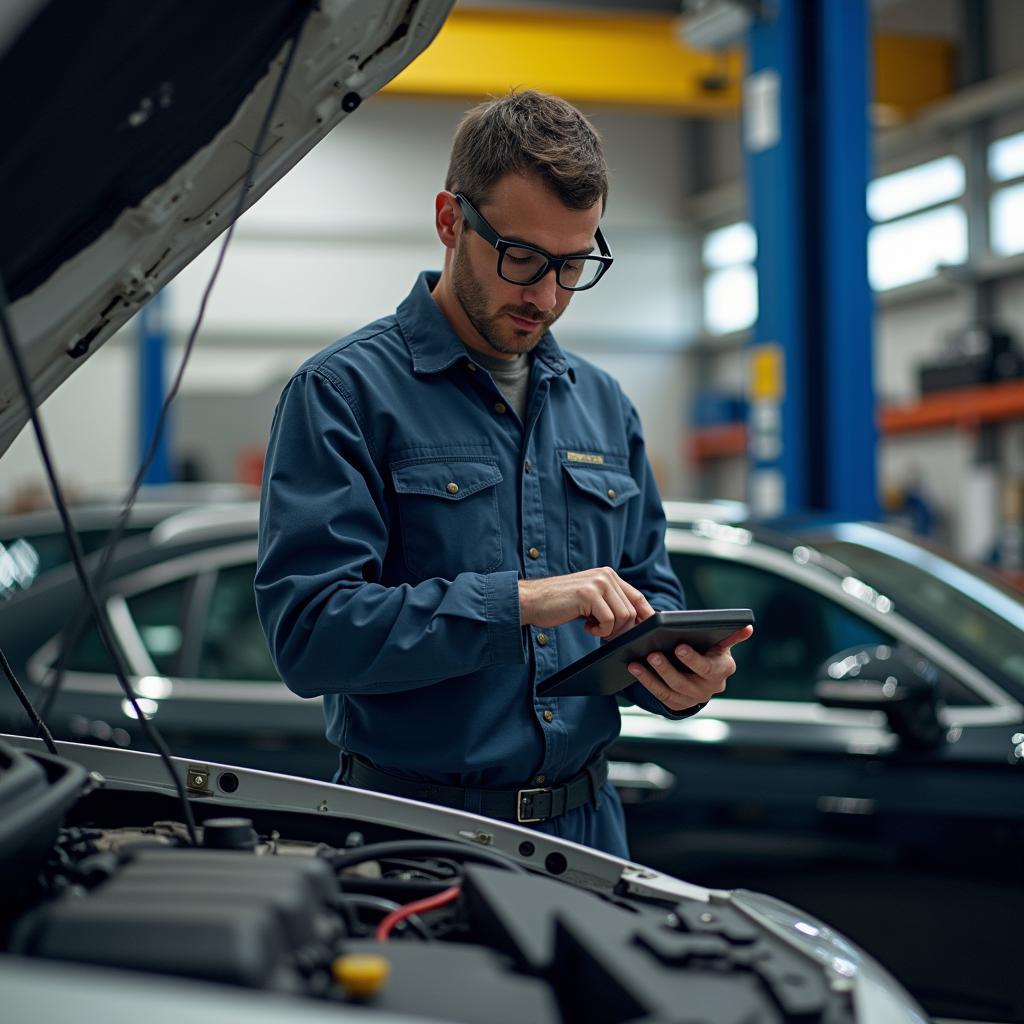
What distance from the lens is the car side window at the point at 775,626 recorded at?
278 centimetres

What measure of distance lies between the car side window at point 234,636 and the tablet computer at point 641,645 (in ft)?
4.82

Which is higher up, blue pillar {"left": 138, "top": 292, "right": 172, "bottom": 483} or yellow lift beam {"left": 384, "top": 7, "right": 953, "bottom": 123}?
yellow lift beam {"left": 384, "top": 7, "right": 953, "bottom": 123}

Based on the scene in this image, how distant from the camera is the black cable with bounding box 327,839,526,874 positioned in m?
1.40

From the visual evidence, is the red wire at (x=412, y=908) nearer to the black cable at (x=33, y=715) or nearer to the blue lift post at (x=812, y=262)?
the black cable at (x=33, y=715)

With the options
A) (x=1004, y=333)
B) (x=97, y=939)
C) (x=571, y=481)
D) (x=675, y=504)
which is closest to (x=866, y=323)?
(x=675, y=504)

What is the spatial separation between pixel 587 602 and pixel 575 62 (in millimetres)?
8163

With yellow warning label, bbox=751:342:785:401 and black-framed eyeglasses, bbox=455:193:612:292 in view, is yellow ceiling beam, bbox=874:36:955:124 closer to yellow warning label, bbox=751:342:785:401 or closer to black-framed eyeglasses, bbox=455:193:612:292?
yellow warning label, bbox=751:342:785:401

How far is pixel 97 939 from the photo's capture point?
0.98 meters

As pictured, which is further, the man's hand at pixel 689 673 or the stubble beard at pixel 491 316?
the stubble beard at pixel 491 316

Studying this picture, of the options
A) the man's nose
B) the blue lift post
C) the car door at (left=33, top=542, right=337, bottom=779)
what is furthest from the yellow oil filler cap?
the blue lift post

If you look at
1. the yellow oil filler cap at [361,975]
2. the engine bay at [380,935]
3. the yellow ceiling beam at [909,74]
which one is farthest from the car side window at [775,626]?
the yellow ceiling beam at [909,74]

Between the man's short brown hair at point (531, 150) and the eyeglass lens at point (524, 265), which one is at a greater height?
the man's short brown hair at point (531, 150)

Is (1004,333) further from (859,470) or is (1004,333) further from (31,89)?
(31,89)

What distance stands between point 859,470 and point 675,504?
2186 millimetres
